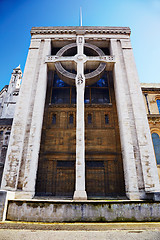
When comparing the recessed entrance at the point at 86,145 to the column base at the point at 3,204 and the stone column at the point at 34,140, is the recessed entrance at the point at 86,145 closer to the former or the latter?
the stone column at the point at 34,140

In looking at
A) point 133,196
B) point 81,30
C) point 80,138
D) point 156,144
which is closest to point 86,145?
point 80,138

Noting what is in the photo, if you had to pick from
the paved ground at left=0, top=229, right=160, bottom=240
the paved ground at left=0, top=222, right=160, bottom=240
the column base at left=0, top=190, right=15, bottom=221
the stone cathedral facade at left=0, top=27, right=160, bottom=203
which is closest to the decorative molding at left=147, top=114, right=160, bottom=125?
the stone cathedral facade at left=0, top=27, right=160, bottom=203

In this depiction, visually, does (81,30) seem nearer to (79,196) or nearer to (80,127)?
(80,127)

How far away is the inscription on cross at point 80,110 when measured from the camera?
11078 millimetres

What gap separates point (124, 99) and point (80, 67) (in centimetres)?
589

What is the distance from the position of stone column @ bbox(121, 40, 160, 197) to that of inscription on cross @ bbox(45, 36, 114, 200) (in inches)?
89.0

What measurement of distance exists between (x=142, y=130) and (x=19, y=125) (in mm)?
11002

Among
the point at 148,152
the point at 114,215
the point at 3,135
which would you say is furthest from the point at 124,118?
the point at 3,135

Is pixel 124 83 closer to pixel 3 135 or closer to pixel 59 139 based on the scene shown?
pixel 59 139

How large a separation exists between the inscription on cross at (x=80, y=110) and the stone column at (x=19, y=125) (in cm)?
204

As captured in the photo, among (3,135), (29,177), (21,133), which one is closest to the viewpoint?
(29,177)

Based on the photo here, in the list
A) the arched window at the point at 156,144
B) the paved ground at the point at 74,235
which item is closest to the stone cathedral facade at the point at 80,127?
the arched window at the point at 156,144

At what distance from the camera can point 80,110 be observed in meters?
13.8

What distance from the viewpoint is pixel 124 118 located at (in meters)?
13.8
